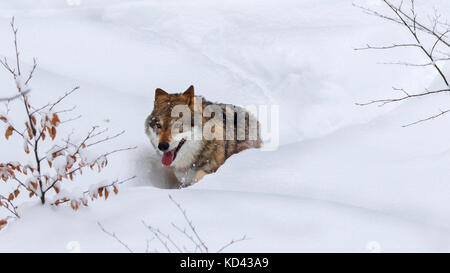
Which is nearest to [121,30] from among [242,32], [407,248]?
[242,32]

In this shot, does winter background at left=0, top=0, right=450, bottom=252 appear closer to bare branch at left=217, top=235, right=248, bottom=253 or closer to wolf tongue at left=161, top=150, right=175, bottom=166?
bare branch at left=217, top=235, right=248, bottom=253

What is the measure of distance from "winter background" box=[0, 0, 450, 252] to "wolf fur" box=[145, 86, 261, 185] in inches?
14.7

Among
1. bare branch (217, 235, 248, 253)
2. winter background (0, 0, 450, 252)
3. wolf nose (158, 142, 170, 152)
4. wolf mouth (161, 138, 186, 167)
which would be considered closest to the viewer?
bare branch (217, 235, 248, 253)

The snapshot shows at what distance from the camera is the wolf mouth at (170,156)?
536 centimetres

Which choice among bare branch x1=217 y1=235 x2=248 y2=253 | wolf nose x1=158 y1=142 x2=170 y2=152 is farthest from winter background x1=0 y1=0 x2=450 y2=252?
wolf nose x1=158 y1=142 x2=170 y2=152

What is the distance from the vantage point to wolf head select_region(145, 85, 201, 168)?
5129mm

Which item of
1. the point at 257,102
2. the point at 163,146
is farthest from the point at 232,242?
the point at 257,102

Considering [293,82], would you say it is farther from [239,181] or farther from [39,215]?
[39,215]

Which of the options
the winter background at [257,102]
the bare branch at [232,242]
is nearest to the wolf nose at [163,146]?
the winter background at [257,102]

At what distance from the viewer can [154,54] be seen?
7.60 m

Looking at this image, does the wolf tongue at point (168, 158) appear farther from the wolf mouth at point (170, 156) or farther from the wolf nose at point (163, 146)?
the wolf nose at point (163, 146)

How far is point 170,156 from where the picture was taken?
213 inches
